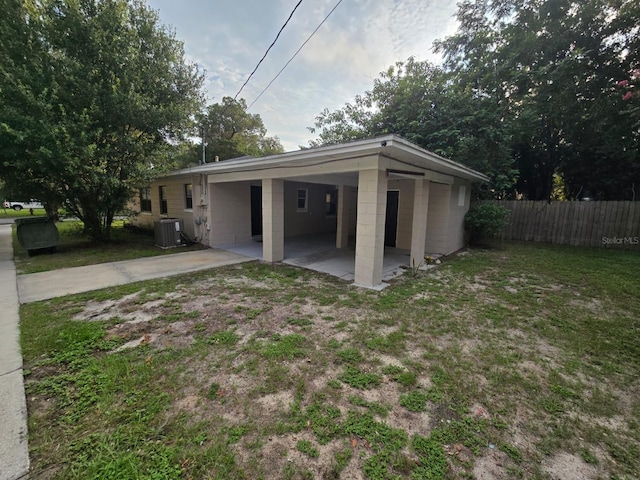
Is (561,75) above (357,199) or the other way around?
above

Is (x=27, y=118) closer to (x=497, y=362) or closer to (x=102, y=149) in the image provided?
(x=102, y=149)

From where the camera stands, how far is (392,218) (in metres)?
8.64

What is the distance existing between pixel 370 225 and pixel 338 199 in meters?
3.89

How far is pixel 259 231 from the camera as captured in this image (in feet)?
33.9

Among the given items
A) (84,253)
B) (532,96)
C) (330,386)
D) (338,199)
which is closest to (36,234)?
(84,253)

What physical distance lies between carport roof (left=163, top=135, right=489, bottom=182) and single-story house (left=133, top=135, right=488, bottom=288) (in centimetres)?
2

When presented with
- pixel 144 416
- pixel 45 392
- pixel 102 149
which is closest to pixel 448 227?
pixel 144 416

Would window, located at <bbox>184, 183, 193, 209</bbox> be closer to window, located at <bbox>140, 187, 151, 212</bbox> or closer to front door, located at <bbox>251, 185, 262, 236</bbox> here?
front door, located at <bbox>251, 185, 262, 236</bbox>

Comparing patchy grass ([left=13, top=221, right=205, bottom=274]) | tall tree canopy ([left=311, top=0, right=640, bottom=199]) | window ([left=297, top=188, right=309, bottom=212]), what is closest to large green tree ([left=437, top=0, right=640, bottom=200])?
tall tree canopy ([left=311, top=0, right=640, bottom=199])

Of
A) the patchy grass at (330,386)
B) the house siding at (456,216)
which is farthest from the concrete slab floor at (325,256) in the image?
the patchy grass at (330,386)

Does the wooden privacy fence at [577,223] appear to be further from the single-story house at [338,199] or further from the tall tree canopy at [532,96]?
the single-story house at [338,199]

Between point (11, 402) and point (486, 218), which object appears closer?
point (11, 402)

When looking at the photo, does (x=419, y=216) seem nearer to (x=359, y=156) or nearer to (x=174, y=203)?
(x=359, y=156)

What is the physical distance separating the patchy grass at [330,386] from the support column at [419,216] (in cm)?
217
